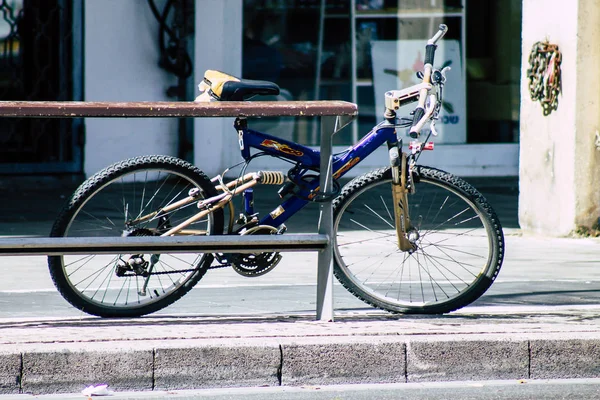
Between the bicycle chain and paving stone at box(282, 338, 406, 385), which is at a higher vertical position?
the bicycle chain

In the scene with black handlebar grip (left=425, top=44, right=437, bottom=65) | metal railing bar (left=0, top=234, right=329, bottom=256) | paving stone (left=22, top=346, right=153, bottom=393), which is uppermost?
black handlebar grip (left=425, top=44, right=437, bottom=65)

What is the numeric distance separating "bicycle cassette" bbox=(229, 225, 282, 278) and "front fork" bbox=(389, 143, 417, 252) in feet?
2.16

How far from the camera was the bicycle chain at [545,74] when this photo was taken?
8.97 m

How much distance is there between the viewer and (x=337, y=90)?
1344 cm

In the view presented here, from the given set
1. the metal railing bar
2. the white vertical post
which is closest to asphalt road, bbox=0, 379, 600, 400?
the white vertical post

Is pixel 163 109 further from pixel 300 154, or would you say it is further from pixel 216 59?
pixel 216 59

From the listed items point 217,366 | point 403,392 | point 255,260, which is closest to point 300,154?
point 255,260

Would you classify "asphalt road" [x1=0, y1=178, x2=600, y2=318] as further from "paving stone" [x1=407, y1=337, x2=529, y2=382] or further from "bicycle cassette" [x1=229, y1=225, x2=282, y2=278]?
"paving stone" [x1=407, y1=337, x2=529, y2=382]

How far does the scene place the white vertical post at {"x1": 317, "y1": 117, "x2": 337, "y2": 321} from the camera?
550cm

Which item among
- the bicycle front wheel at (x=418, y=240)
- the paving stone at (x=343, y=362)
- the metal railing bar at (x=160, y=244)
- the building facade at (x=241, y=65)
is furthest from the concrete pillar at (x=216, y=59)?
the paving stone at (x=343, y=362)

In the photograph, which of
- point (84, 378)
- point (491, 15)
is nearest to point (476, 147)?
point (491, 15)

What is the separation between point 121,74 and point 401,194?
7.31 metres

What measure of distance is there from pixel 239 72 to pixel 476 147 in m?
2.99

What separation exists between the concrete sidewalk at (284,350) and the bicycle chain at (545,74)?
11.8 feet
